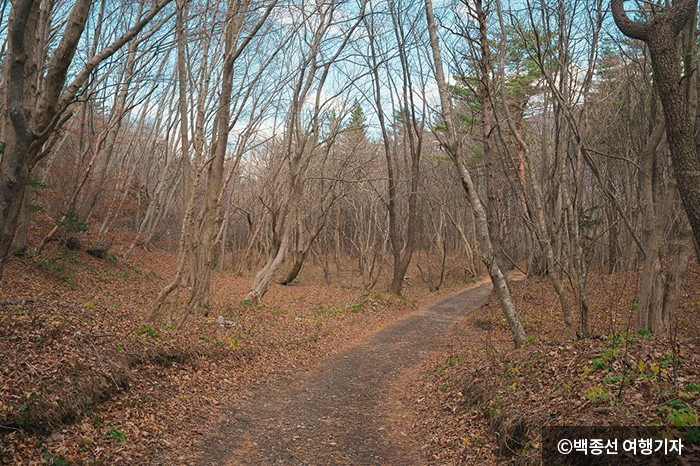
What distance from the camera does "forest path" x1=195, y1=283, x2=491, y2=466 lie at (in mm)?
5012

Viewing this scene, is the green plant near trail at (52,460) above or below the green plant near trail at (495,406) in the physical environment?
above

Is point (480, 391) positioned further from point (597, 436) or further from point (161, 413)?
point (161, 413)

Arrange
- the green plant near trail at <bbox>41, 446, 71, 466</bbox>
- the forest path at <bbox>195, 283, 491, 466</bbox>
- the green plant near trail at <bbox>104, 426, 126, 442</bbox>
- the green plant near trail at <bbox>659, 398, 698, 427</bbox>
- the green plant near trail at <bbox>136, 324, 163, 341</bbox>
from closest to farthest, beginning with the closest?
the green plant near trail at <bbox>659, 398, 698, 427</bbox>, the green plant near trail at <bbox>41, 446, 71, 466</bbox>, the green plant near trail at <bbox>104, 426, 126, 442</bbox>, the forest path at <bbox>195, 283, 491, 466</bbox>, the green plant near trail at <bbox>136, 324, 163, 341</bbox>

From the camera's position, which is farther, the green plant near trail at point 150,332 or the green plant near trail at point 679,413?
the green plant near trail at point 150,332

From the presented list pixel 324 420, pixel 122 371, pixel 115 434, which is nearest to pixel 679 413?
pixel 324 420

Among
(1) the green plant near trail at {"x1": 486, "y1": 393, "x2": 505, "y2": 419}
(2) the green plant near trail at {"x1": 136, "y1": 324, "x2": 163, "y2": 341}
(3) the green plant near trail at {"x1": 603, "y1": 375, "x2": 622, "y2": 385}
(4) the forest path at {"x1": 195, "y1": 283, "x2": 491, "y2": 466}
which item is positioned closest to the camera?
(3) the green plant near trail at {"x1": 603, "y1": 375, "x2": 622, "y2": 385}

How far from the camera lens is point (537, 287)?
18.1 m

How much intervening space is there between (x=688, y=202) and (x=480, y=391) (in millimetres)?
3382

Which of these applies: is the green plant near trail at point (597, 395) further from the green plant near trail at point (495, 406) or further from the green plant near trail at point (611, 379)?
the green plant near trail at point (495, 406)

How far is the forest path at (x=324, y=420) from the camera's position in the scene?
16.4ft

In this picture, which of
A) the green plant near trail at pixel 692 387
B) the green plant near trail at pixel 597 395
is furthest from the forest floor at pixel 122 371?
the green plant near trail at pixel 692 387

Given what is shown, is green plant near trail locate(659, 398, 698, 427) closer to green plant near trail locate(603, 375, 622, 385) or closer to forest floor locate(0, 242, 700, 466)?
forest floor locate(0, 242, 700, 466)

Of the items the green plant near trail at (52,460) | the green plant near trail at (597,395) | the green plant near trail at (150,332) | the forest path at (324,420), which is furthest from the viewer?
the green plant near trail at (150,332)

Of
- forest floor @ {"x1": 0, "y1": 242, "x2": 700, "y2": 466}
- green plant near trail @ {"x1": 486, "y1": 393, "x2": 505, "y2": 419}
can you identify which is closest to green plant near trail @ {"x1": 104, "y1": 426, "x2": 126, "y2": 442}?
forest floor @ {"x1": 0, "y1": 242, "x2": 700, "y2": 466}
